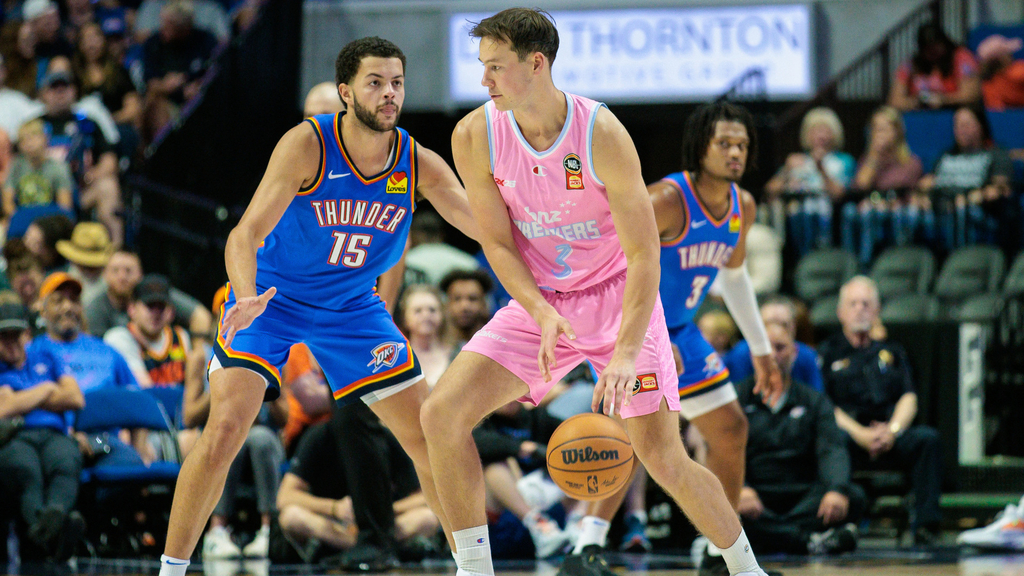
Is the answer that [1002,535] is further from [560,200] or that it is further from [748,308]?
[560,200]

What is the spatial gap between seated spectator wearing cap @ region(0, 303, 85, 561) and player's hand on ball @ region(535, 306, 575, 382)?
144 inches

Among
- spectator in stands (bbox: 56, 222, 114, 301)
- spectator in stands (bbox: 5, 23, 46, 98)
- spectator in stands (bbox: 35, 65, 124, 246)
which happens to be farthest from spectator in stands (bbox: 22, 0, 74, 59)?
spectator in stands (bbox: 56, 222, 114, 301)

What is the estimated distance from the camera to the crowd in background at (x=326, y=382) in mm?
6594

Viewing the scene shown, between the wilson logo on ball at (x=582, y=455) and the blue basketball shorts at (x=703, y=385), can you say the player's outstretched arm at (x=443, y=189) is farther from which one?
the blue basketball shorts at (x=703, y=385)

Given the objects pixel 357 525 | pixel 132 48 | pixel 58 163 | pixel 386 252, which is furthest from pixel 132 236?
pixel 386 252

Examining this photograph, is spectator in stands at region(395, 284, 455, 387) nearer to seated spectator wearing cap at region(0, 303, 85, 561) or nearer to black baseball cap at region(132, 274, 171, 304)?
black baseball cap at region(132, 274, 171, 304)

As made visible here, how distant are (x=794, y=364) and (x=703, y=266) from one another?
252cm

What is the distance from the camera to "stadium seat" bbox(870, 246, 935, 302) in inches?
380

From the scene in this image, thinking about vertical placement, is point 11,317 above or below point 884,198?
below

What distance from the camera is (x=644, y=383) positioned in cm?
389

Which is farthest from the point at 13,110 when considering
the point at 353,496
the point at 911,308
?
the point at 911,308

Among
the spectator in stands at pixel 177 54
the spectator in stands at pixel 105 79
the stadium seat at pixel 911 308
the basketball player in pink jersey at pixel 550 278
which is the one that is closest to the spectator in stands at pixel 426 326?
the basketball player in pink jersey at pixel 550 278

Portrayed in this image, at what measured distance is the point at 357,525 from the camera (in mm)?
6145

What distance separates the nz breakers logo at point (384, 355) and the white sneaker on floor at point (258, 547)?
315 centimetres
